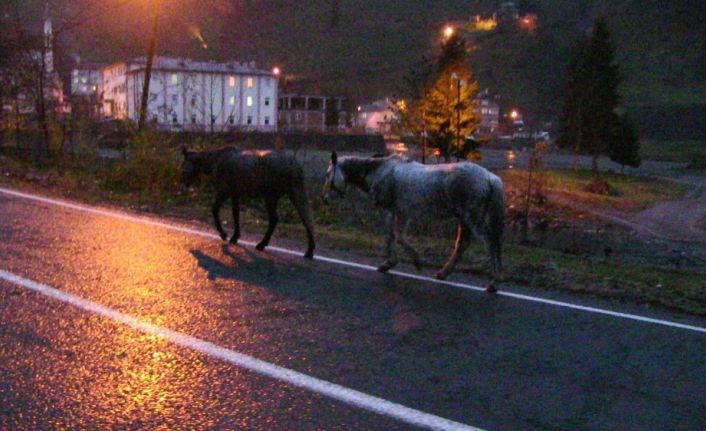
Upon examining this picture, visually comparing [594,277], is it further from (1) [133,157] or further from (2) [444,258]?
(1) [133,157]

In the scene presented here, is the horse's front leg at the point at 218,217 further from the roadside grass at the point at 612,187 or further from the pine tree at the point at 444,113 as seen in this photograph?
the roadside grass at the point at 612,187

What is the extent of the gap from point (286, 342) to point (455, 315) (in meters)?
1.88

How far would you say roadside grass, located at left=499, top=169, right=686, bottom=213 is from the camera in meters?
42.0

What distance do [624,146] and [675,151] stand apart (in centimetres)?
4204

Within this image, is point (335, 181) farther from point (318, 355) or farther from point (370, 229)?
point (370, 229)

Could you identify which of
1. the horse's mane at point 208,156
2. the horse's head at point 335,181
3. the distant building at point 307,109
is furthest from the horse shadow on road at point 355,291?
the distant building at point 307,109

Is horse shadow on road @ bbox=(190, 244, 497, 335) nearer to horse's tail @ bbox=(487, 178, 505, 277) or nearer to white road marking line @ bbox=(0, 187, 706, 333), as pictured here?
white road marking line @ bbox=(0, 187, 706, 333)

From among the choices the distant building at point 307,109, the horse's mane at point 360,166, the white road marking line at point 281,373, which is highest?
the distant building at point 307,109

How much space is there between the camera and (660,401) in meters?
5.01

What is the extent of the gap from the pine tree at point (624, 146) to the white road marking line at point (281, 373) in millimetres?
62571

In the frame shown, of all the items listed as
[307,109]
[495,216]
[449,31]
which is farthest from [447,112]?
[307,109]

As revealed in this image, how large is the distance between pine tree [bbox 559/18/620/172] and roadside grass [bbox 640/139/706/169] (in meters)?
13.9

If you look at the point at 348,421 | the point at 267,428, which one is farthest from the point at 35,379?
the point at 348,421

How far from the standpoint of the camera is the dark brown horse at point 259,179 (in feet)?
34.7
